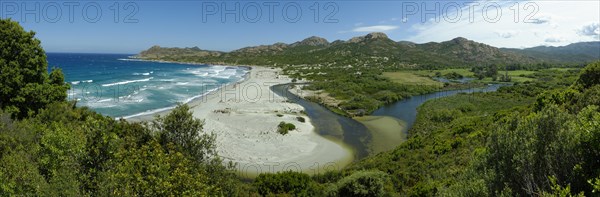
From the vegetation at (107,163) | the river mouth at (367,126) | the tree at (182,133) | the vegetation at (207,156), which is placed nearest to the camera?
the vegetation at (207,156)

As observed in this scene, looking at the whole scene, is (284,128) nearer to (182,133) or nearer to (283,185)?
(283,185)

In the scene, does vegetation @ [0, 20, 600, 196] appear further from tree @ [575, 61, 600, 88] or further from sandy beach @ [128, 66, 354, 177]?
sandy beach @ [128, 66, 354, 177]

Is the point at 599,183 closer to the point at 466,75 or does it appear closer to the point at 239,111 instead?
the point at 239,111

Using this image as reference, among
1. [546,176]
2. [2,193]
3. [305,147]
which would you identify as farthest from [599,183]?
[305,147]

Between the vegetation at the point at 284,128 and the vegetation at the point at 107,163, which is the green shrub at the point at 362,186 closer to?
the vegetation at the point at 107,163

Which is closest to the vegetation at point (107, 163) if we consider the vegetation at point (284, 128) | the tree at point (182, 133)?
the tree at point (182, 133)

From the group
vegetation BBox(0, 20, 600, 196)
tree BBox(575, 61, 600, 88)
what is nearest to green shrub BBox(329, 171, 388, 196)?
vegetation BBox(0, 20, 600, 196)
